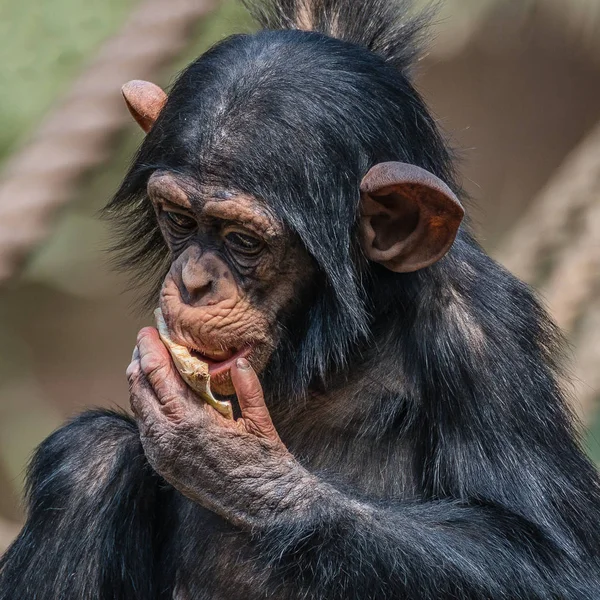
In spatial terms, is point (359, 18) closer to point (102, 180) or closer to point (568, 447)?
point (568, 447)

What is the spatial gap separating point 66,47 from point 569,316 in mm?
5208

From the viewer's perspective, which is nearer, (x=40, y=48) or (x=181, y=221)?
(x=181, y=221)

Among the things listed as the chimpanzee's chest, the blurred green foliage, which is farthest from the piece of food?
the blurred green foliage

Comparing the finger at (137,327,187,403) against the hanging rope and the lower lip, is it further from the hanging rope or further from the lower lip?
the hanging rope

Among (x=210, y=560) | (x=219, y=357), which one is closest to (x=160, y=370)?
(x=219, y=357)

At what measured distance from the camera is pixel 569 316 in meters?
7.27

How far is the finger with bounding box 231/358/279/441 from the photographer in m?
3.79

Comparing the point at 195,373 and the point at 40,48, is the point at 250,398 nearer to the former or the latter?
the point at 195,373

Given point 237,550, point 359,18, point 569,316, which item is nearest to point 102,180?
point 569,316

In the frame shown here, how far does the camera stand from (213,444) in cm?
379

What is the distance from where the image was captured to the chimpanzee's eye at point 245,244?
13.0 ft

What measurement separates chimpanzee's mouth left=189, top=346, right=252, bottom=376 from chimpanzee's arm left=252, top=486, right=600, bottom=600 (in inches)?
20.3

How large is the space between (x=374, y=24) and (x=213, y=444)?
6.73ft

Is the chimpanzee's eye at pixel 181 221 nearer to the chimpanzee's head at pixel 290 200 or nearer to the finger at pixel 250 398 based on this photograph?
the chimpanzee's head at pixel 290 200
